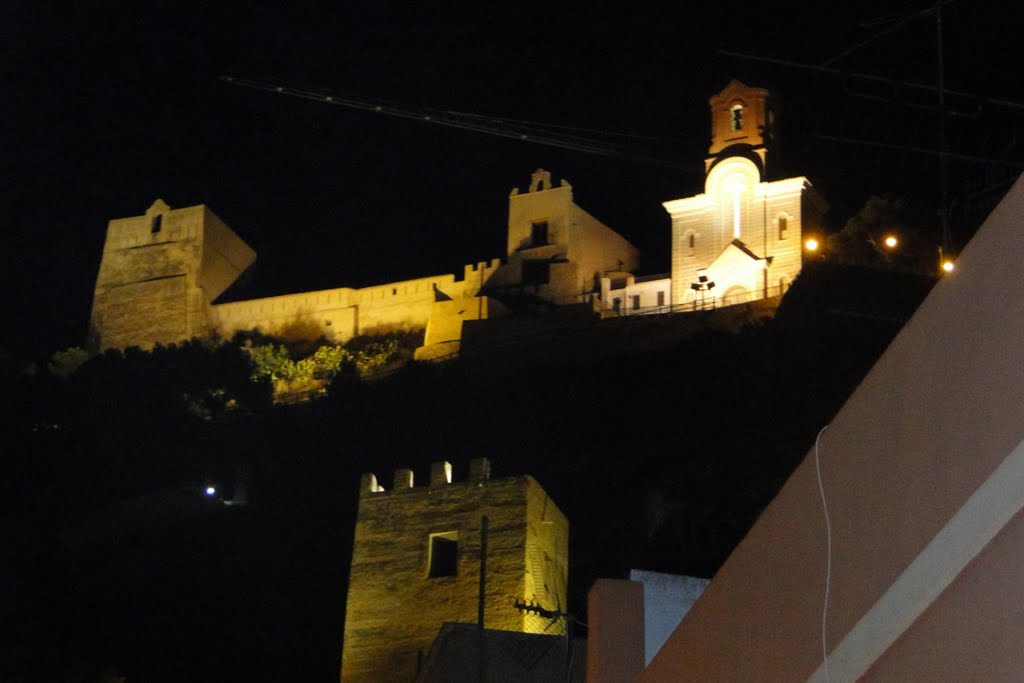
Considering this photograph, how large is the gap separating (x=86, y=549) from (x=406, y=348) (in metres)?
15.7

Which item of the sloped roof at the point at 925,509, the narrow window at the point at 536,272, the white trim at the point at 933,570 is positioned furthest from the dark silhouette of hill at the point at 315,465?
the white trim at the point at 933,570

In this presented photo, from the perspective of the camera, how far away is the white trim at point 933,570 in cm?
370

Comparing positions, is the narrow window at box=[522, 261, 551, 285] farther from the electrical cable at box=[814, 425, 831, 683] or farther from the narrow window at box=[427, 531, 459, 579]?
the electrical cable at box=[814, 425, 831, 683]

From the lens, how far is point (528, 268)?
52.0m

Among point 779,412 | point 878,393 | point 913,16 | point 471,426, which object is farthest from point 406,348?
point 878,393

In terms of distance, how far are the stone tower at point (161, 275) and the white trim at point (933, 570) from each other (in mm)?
54072

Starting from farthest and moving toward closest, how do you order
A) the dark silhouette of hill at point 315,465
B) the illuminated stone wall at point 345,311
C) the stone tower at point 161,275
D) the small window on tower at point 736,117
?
the stone tower at point 161,275 < the illuminated stone wall at point 345,311 < the small window on tower at point 736,117 < the dark silhouette of hill at point 315,465

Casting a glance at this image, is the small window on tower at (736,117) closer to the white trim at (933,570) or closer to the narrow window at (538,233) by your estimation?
the narrow window at (538,233)

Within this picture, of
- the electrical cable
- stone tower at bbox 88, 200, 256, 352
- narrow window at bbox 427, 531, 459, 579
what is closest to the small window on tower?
stone tower at bbox 88, 200, 256, 352

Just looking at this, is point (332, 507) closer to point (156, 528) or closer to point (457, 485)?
point (156, 528)

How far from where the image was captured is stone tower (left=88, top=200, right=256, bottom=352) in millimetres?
57812

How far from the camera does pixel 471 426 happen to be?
44.5m

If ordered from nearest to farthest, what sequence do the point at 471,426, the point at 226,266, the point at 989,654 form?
1. the point at 989,654
2. the point at 471,426
3. the point at 226,266

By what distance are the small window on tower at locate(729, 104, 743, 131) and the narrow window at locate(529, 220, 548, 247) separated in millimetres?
7799
